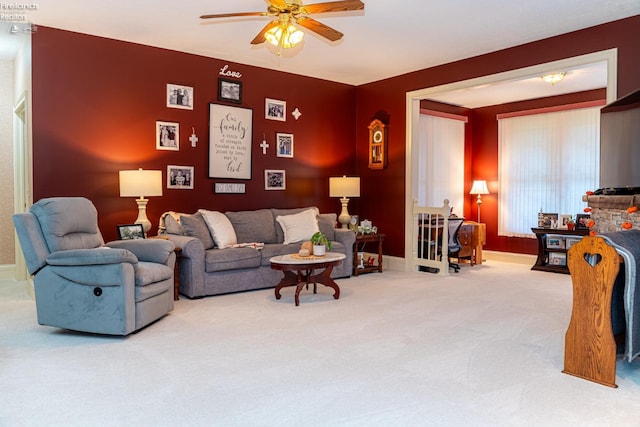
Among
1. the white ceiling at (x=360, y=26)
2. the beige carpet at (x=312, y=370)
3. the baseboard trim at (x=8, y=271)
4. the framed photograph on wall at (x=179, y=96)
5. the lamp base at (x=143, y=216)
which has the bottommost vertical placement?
the beige carpet at (x=312, y=370)

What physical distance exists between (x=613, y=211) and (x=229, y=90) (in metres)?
4.27

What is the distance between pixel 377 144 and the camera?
6.64m

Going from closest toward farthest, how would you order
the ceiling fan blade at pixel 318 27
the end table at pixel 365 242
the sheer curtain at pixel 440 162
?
the ceiling fan blade at pixel 318 27
the end table at pixel 365 242
the sheer curtain at pixel 440 162

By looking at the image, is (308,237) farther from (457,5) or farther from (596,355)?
(596,355)

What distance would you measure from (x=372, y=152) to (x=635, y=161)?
3.68 meters

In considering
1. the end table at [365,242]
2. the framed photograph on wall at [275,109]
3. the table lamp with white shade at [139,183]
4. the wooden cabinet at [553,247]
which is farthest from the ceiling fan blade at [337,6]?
the wooden cabinet at [553,247]

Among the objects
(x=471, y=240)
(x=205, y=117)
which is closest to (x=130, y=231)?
(x=205, y=117)

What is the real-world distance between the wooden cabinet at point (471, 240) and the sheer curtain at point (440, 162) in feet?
2.66

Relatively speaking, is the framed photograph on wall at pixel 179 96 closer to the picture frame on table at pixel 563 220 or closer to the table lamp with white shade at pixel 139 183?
the table lamp with white shade at pixel 139 183

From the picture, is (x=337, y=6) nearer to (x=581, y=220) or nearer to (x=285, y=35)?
(x=285, y=35)

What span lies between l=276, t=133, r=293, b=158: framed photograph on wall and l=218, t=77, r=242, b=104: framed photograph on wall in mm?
726

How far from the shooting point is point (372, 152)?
6.73 meters

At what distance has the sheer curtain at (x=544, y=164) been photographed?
671 centimetres

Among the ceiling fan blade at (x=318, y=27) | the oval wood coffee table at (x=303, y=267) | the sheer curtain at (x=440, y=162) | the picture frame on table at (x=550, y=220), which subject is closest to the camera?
the ceiling fan blade at (x=318, y=27)
